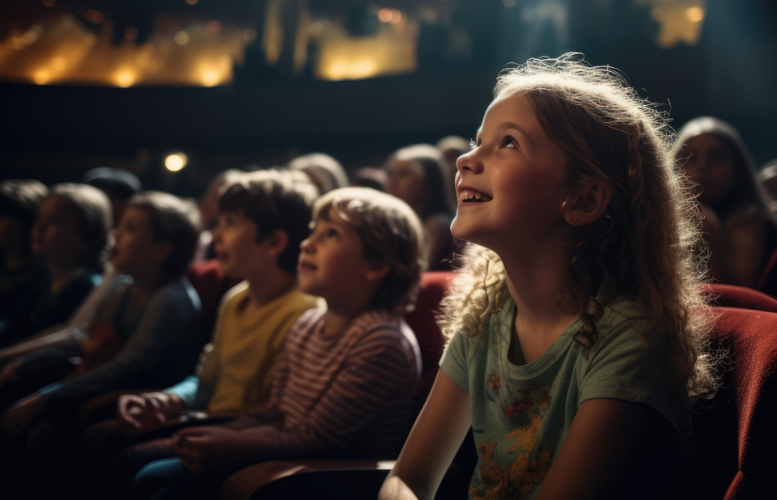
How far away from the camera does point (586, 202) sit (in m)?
0.91

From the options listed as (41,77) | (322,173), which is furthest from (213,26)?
(322,173)

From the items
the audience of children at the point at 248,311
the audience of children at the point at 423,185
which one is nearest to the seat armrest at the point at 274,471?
the audience of children at the point at 248,311

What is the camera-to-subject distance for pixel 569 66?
1077 millimetres

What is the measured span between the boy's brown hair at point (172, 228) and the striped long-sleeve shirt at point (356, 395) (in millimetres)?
950

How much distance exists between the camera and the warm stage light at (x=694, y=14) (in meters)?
5.87

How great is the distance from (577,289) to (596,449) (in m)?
0.25

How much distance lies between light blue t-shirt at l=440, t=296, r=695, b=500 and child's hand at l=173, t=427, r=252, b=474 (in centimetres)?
56

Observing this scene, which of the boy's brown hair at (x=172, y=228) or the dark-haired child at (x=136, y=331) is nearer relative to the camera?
the dark-haired child at (x=136, y=331)

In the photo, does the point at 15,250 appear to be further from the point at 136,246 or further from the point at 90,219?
the point at 136,246

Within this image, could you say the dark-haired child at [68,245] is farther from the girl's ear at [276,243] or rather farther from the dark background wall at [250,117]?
the dark background wall at [250,117]

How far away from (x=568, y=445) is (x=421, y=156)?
2.56 meters

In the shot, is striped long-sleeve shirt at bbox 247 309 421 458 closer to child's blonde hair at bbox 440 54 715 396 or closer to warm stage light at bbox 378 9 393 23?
child's blonde hair at bbox 440 54 715 396

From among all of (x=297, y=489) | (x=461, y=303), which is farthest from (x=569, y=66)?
(x=297, y=489)

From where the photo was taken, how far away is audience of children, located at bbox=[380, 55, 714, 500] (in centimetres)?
83
